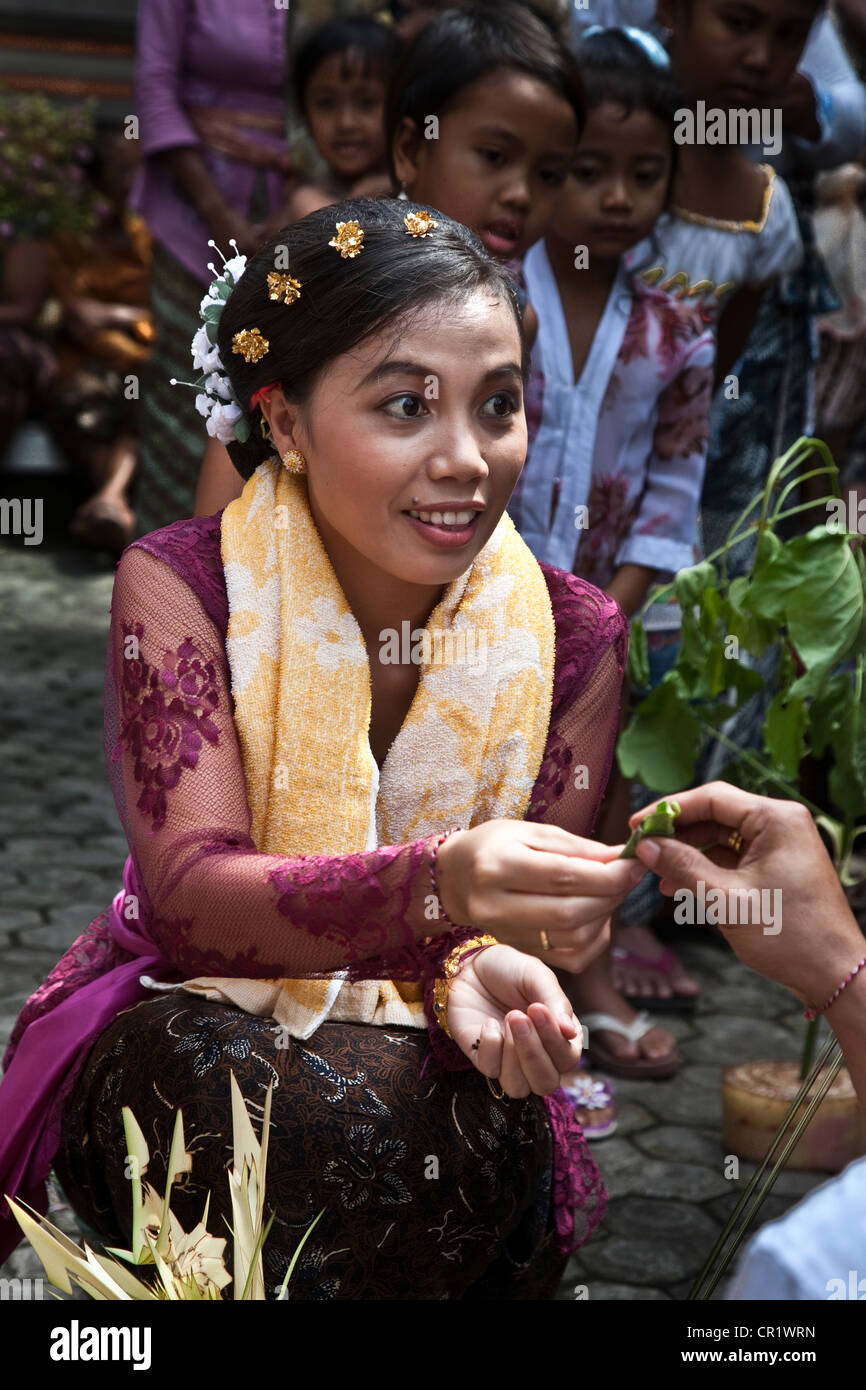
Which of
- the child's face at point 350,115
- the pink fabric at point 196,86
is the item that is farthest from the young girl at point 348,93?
the pink fabric at point 196,86

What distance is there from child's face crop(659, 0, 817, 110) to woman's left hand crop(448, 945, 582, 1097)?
217cm

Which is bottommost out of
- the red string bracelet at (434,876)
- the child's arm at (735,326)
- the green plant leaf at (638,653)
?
the green plant leaf at (638,653)

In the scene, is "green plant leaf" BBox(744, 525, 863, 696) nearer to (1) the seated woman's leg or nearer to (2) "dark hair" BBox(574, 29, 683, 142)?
(1) the seated woman's leg

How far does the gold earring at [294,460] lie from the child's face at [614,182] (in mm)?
1343

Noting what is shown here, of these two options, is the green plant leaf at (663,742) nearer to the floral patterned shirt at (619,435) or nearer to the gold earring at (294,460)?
the floral patterned shirt at (619,435)

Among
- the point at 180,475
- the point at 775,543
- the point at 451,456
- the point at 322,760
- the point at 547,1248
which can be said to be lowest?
the point at 547,1248

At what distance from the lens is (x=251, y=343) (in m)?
2.08

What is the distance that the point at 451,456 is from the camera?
1.96 meters

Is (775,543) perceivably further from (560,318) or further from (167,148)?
(167,148)

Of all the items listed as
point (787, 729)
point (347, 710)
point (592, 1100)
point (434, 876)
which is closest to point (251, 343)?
point (347, 710)

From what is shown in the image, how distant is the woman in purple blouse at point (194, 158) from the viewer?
4.30 metres

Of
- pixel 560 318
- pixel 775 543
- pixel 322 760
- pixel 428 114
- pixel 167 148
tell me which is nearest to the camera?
pixel 322 760
